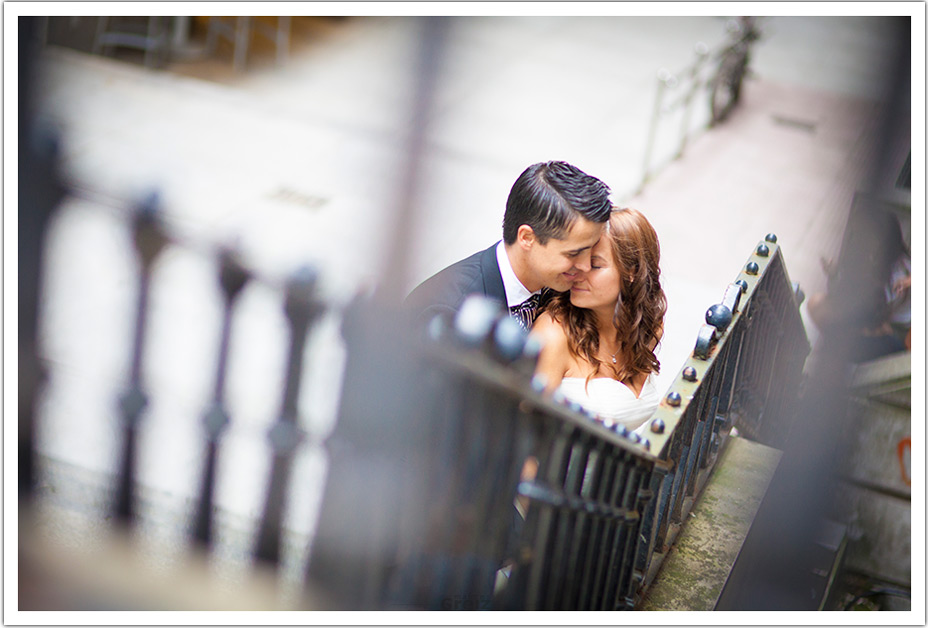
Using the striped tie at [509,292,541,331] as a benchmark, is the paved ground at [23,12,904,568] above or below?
above

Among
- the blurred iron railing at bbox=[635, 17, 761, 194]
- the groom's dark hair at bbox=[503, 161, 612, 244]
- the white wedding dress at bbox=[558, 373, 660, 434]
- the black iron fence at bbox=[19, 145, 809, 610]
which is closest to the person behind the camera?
the black iron fence at bbox=[19, 145, 809, 610]

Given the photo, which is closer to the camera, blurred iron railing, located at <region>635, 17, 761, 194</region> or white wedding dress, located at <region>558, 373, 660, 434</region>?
white wedding dress, located at <region>558, 373, 660, 434</region>

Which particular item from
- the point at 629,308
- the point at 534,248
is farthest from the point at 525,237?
the point at 629,308

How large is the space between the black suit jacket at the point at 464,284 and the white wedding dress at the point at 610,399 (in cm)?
32

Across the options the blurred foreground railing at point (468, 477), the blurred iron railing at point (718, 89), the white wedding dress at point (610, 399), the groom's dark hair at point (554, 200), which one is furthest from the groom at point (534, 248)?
the blurred iron railing at point (718, 89)

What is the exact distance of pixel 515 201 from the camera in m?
2.82

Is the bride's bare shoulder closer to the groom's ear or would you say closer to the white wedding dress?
the white wedding dress

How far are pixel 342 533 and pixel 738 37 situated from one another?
7194 millimetres

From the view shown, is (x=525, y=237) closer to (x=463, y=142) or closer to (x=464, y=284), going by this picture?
(x=464, y=284)

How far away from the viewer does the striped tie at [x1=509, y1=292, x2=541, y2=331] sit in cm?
286

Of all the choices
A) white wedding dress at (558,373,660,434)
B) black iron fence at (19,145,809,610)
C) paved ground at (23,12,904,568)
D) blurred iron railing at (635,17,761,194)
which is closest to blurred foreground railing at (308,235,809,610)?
black iron fence at (19,145,809,610)

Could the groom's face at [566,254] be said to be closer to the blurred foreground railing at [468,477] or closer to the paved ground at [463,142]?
the blurred foreground railing at [468,477]

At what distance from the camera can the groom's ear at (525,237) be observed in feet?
9.00

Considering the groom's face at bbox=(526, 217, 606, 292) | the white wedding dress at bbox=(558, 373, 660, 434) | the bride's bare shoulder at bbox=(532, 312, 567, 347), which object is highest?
the groom's face at bbox=(526, 217, 606, 292)
